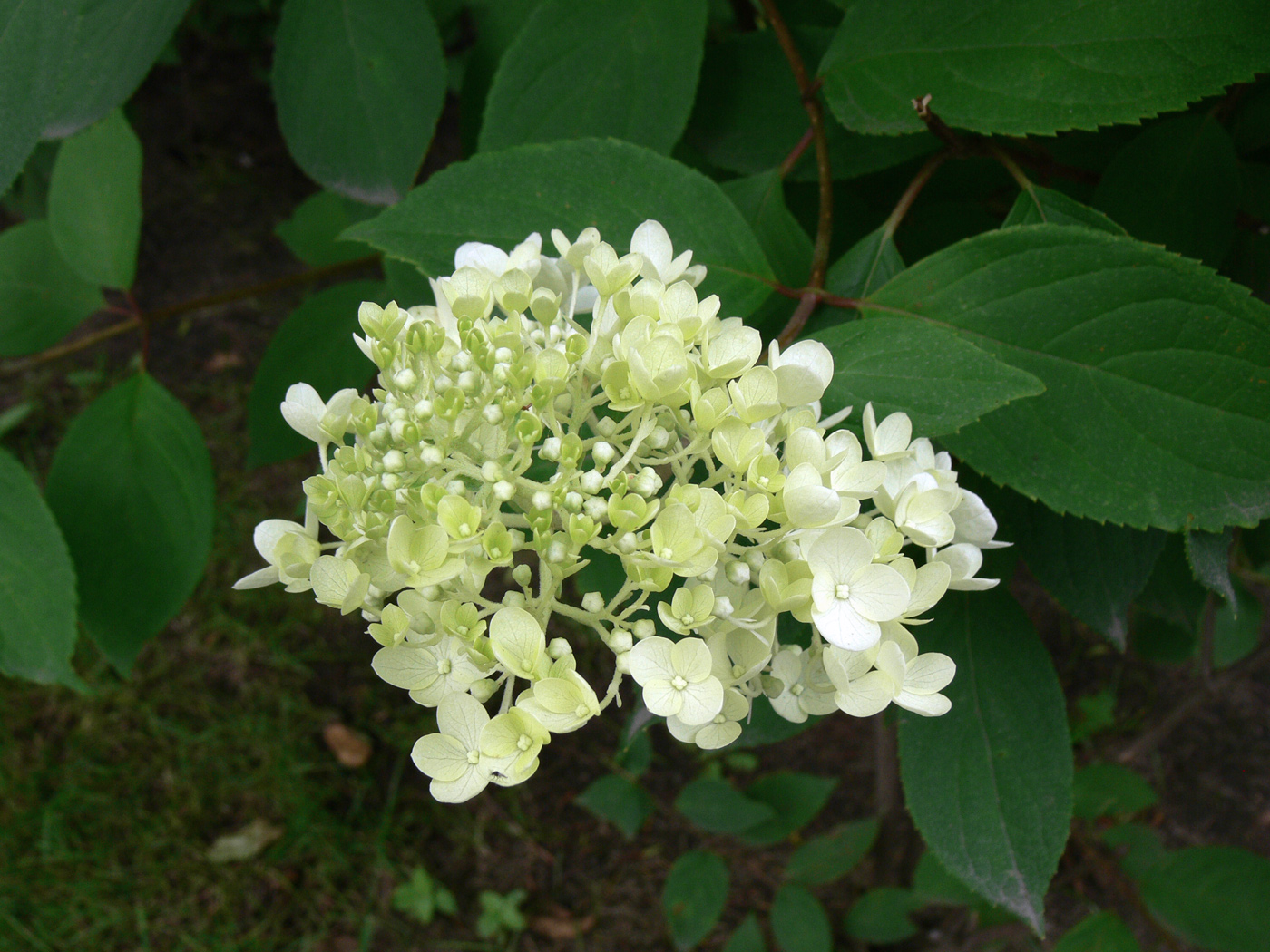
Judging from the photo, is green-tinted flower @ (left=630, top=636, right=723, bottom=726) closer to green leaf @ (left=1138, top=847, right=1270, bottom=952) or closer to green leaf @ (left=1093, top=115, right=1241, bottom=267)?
green leaf @ (left=1093, top=115, right=1241, bottom=267)

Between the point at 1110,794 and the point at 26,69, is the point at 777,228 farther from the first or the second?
the point at 1110,794

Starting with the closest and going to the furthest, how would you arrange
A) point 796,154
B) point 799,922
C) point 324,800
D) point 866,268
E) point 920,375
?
point 920,375 < point 866,268 < point 796,154 < point 799,922 < point 324,800

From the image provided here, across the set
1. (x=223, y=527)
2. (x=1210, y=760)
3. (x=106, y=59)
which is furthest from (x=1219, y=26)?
(x=223, y=527)

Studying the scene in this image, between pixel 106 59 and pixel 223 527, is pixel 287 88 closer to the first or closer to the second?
pixel 106 59

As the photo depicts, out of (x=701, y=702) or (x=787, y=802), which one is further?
(x=787, y=802)

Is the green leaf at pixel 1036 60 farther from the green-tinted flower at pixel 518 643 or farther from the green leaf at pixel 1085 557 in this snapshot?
the green-tinted flower at pixel 518 643

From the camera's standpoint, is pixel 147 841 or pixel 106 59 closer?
pixel 106 59

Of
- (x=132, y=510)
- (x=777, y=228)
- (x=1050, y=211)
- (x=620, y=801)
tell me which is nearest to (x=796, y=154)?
(x=777, y=228)
